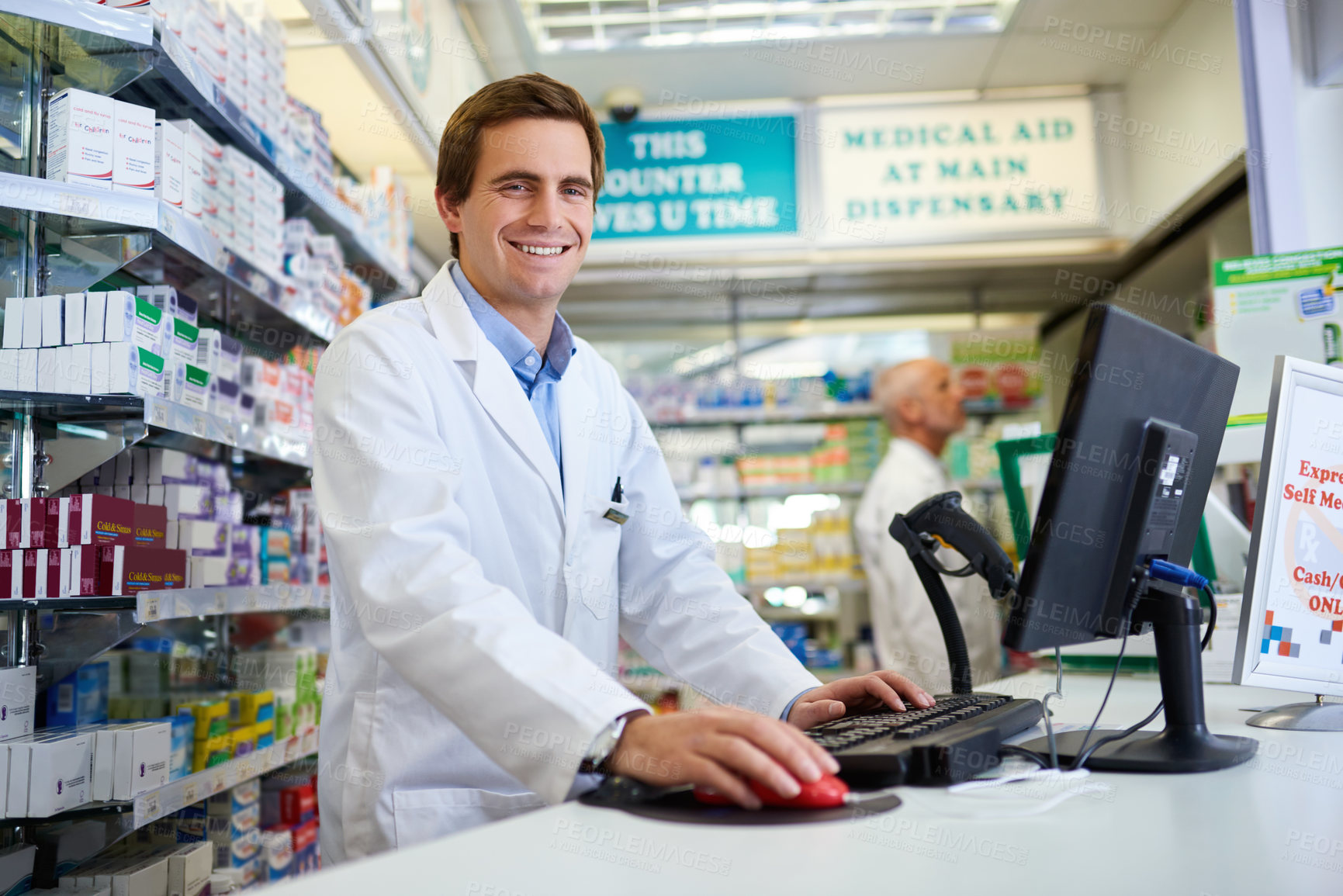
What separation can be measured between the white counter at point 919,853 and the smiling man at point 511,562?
0.27 feet

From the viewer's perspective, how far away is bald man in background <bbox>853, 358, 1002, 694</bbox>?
160 inches

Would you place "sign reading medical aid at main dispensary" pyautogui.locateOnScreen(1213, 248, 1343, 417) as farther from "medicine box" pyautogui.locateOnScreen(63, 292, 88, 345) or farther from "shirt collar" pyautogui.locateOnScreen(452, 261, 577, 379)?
"medicine box" pyautogui.locateOnScreen(63, 292, 88, 345)

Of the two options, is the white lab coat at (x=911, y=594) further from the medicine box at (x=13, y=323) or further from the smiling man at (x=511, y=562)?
the medicine box at (x=13, y=323)

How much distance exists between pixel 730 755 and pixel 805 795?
0.24 feet

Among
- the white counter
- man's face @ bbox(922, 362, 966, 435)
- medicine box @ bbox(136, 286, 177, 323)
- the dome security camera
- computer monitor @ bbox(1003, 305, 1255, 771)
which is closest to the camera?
the white counter

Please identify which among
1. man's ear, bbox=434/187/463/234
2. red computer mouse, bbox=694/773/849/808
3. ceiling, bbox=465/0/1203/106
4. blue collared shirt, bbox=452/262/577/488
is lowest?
red computer mouse, bbox=694/773/849/808

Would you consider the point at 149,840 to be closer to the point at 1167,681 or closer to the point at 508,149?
the point at 508,149

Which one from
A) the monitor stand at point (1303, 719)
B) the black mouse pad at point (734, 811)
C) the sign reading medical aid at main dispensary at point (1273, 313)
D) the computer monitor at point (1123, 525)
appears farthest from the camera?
the sign reading medical aid at main dispensary at point (1273, 313)

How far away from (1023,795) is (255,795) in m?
2.19

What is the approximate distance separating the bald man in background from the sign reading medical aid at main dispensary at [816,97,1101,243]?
803mm

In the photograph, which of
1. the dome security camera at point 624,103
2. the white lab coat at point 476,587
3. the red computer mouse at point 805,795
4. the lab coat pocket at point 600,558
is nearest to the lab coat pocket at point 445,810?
the white lab coat at point 476,587

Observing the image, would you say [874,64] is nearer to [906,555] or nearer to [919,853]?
[906,555]

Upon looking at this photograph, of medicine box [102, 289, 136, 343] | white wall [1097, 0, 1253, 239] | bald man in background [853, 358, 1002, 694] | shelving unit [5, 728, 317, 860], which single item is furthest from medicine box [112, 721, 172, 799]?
white wall [1097, 0, 1253, 239]

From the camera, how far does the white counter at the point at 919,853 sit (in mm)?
681
